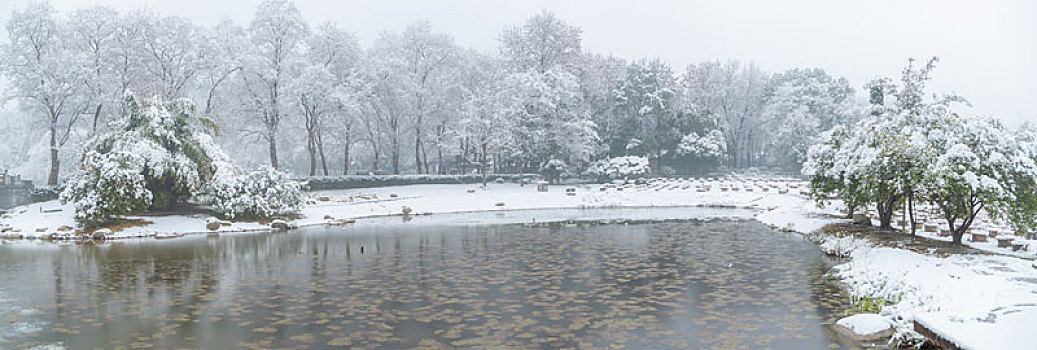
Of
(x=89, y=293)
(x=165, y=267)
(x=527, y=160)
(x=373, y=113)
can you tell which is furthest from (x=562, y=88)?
(x=89, y=293)

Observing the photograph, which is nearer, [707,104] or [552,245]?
[552,245]

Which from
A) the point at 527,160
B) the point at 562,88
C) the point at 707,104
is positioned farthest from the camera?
the point at 707,104

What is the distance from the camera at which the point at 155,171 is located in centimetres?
2881

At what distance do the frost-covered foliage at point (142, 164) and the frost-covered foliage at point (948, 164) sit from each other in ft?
85.6

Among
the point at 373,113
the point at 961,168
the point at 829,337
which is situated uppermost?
the point at 373,113

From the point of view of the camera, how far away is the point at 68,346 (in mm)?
9500

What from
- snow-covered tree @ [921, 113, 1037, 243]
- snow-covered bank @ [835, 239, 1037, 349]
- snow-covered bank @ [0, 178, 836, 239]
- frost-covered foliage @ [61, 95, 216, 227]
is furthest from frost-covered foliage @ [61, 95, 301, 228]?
snow-covered tree @ [921, 113, 1037, 243]

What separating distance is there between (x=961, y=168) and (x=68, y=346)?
17476mm

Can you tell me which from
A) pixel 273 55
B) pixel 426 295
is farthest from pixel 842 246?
pixel 273 55

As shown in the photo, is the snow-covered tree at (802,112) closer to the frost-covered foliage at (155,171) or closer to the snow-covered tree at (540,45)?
the snow-covered tree at (540,45)

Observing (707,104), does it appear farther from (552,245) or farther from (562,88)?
(552,245)

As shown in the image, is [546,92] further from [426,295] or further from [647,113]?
[426,295]

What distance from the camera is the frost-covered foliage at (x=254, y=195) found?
30250 millimetres

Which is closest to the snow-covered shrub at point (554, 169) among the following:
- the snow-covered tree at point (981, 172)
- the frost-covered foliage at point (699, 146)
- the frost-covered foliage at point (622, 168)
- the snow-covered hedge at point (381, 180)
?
the snow-covered hedge at point (381, 180)
